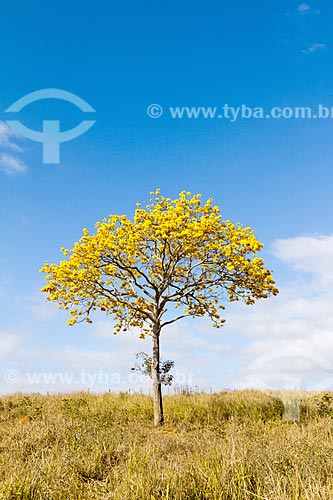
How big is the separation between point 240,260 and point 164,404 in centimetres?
740

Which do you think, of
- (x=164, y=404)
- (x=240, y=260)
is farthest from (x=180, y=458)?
(x=164, y=404)

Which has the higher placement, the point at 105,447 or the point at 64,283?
the point at 64,283

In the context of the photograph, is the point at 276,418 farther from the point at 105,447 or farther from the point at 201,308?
Result: the point at 105,447

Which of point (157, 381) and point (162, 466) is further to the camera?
point (157, 381)

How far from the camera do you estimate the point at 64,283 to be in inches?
685

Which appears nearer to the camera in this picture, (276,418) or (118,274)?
(276,418)

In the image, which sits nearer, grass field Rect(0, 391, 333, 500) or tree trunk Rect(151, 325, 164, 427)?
grass field Rect(0, 391, 333, 500)

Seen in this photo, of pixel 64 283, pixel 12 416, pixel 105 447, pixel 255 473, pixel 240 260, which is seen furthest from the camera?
pixel 12 416

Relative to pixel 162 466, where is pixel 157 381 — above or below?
above

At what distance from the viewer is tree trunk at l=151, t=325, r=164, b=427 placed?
55.9 ft

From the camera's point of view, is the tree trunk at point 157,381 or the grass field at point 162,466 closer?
the grass field at point 162,466

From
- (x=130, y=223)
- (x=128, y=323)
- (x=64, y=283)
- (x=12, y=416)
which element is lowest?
(x=12, y=416)

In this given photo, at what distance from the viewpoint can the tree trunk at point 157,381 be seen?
17047 millimetres

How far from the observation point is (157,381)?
17344 mm
